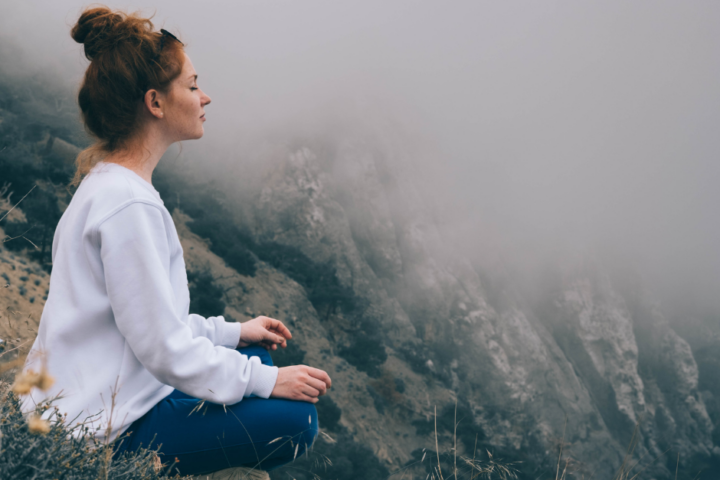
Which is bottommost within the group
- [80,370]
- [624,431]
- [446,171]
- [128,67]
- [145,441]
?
[624,431]

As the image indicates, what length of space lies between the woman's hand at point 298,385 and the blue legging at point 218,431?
1.1 inches

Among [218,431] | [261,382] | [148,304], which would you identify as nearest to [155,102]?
[148,304]

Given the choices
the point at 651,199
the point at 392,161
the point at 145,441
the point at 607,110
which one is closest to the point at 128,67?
the point at 145,441

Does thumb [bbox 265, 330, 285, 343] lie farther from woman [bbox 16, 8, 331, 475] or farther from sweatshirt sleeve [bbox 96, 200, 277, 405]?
sweatshirt sleeve [bbox 96, 200, 277, 405]

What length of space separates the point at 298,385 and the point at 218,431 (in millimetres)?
311

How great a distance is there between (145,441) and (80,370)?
0.33 m

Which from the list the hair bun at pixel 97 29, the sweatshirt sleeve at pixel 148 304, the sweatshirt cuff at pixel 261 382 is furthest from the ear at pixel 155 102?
the sweatshirt cuff at pixel 261 382

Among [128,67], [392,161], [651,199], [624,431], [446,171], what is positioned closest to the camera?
[128,67]

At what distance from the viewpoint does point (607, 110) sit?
74750 mm

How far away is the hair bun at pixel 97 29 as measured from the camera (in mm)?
1427

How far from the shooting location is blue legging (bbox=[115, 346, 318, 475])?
1.34m

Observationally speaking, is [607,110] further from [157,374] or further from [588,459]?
[157,374]

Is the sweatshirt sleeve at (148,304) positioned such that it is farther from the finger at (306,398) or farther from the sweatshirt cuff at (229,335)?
the sweatshirt cuff at (229,335)

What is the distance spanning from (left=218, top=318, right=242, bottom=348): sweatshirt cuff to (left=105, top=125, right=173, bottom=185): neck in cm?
74
